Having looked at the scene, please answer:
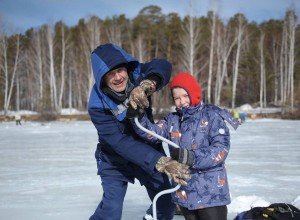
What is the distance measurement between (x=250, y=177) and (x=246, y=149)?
3.51 meters

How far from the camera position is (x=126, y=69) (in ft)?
8.13

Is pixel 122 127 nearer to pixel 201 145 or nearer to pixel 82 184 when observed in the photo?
pixel 201 145

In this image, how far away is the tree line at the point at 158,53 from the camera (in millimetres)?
31047

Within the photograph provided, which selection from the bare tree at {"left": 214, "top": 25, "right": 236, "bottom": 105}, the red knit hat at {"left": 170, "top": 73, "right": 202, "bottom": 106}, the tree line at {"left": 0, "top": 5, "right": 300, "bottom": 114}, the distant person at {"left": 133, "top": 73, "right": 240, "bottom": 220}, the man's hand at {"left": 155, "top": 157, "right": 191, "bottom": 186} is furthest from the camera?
the tree line at {"left": 0, "top": 5, "right": 300, "bottom": 114}

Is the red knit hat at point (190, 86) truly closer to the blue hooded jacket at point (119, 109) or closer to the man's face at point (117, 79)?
the blue hooded jacket at point (119, 109)

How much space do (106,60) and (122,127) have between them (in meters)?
0.49

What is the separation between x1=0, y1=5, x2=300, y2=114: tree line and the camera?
3105 centimetres

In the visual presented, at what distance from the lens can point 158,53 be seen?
36719mm

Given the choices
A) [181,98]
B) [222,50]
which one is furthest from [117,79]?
[222,50]

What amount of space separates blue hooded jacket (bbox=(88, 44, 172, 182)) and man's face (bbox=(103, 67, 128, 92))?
2.6 inches

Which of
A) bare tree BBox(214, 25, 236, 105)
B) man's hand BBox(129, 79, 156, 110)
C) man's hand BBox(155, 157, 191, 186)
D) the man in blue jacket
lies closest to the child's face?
the man in blue jacket

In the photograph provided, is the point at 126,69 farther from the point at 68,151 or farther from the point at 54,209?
the point at 68,151

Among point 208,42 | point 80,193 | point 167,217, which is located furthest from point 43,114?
point 167,217

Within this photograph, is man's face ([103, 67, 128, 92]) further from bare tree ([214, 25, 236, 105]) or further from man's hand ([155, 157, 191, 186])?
bare tree ([214, 25, 236, 105])
